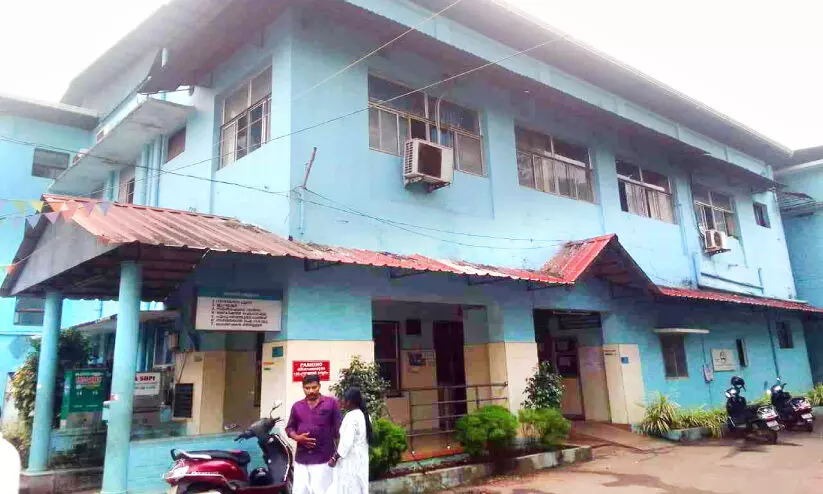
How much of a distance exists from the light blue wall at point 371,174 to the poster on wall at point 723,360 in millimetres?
2359

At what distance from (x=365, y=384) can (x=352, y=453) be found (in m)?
2.19

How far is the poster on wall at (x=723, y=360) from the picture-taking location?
593 inches

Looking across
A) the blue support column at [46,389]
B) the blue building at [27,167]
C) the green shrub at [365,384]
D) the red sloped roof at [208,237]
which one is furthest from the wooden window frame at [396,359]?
the blue building at [27,167]

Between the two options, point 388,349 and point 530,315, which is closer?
point 530,315

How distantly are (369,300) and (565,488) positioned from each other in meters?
3.80

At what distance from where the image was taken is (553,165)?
12977 millimetres

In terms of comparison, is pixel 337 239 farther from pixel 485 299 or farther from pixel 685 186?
pixel 685 186

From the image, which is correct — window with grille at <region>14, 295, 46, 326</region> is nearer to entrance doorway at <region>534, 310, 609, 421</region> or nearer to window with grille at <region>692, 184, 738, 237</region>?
entrance doorway at <region>534, 310, 609, 421</region>

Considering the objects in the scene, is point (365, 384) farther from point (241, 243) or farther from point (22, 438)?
point (22, 438)

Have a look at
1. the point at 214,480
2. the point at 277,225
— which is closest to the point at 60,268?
the point at 277,225

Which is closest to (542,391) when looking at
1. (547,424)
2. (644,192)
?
(547,424)

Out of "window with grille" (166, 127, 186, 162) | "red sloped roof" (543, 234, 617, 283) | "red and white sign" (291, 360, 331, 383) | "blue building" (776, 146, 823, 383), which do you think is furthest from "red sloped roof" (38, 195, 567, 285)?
"blue building" (776, 146, 823, 383)

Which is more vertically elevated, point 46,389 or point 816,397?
point 46,389

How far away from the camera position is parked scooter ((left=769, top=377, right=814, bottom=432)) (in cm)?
1256
